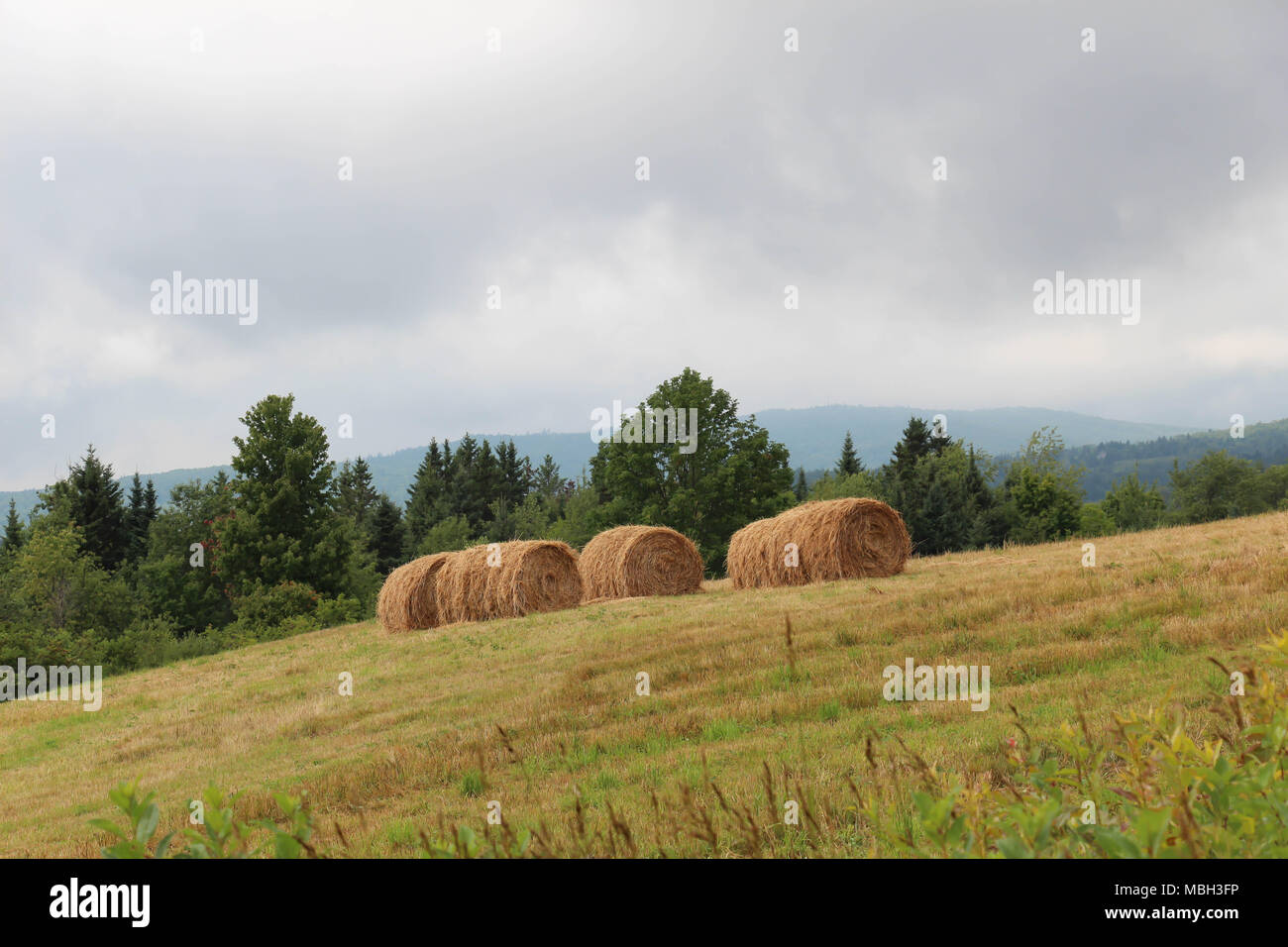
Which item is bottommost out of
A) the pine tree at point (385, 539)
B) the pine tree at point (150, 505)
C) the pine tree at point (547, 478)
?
the pine tree at point (385, 539)

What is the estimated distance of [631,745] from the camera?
8.55 meters

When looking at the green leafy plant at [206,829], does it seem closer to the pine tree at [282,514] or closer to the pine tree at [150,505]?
the pine tree at [282,514]

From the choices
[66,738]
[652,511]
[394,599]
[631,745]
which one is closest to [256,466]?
[652,511]

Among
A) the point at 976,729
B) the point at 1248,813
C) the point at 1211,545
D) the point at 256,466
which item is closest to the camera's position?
the point at 1248,813

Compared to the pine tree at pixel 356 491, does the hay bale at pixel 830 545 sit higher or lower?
lower

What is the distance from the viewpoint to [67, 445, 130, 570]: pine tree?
2414 inches

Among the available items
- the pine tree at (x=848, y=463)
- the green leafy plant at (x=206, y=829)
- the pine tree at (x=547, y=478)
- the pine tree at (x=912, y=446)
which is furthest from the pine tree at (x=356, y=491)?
the green leafy plant at (x=206, y=829)

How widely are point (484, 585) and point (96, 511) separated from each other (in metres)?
53.0

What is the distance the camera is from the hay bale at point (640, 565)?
976 inches

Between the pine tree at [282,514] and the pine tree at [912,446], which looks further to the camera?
the pine tree at [912,446]

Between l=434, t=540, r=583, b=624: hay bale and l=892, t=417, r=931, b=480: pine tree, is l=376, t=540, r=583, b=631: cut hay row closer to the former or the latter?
l=434, t=540, r=583, b=624: hay bale
